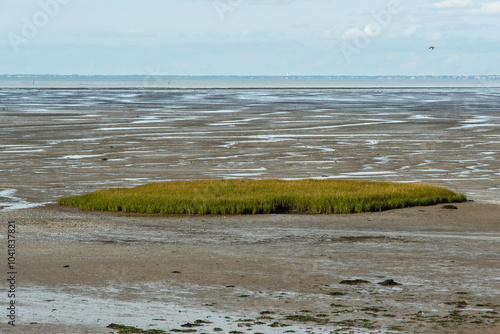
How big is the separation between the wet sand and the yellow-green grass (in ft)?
2.71

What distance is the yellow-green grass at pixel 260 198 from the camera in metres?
23.9

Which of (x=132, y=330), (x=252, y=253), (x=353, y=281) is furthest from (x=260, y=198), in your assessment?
(x=132, y=330)

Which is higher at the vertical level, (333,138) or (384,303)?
(333,138)

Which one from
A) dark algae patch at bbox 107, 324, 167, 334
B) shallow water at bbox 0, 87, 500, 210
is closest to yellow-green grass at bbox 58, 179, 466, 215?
shallow water at bbox 0, 87, 500, 210

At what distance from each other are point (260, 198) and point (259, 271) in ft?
28.6

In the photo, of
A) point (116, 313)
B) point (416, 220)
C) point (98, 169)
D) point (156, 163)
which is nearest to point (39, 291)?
point (116, 313)

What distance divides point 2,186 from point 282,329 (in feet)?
67.8

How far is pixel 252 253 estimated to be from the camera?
1772 centimetres

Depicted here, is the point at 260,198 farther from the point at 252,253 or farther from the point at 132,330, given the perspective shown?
the point at 132,330

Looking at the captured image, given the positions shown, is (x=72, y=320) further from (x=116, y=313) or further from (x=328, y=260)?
(x=328, y=260)

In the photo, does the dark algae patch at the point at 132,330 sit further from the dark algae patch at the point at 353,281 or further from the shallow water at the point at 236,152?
the shallow water at the point at 236,152

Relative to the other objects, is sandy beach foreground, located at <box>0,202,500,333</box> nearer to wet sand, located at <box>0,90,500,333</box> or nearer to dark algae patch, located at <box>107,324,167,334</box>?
wet sand, located at <box>0,90,500,333</box>

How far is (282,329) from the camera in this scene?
37.2 feet

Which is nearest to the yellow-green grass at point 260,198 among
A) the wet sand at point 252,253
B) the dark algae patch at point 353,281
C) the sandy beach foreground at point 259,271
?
the sandy beach foreground at point 259,271
